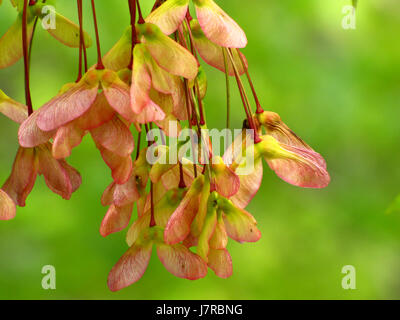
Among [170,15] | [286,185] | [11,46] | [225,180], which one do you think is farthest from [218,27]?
[286,185]

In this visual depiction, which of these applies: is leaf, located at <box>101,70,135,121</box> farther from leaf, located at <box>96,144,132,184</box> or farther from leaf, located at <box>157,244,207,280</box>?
leaf, located at <box>157,244,207,280</box>

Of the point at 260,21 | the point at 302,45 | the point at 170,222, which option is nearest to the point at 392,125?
the point at 302,45

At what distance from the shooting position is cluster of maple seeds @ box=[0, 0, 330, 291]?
0.65 metres

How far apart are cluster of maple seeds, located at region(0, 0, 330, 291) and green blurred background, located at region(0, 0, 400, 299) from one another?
3.47 feet

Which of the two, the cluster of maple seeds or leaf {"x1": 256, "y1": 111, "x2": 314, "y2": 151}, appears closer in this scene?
the cluster of maple seeds

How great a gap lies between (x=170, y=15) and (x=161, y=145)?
0.15 m

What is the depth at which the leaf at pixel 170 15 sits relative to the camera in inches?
27.0

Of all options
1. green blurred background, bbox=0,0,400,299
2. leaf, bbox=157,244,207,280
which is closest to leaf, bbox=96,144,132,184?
leaf, bbox=157,244,207,280

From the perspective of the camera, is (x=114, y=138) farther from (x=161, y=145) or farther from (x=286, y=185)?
(x=286, y=185)

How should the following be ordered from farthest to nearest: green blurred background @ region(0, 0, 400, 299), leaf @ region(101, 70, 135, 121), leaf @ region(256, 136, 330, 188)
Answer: green blurred background @ region(0, 0, 400, 299), leaf @ region(256, 136, 330, 188), leaf @ region(101, 70, 135, 121)

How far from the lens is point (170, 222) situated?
69 cm

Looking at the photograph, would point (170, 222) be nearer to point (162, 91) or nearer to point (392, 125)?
point (162, 91)

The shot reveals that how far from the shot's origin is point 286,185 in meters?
2.29

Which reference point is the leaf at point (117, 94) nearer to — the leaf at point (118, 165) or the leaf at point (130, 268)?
the leaf at point (118, 165)
